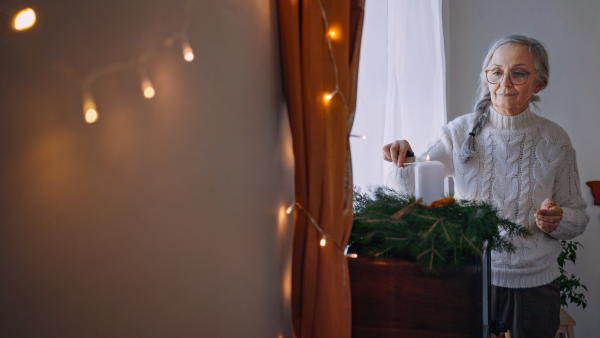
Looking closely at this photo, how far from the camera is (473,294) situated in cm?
73

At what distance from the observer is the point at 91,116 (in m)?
0.35

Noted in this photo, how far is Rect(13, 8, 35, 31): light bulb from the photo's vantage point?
0.28 m

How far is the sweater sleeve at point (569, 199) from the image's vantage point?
1229 mm

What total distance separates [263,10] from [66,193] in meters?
0.53

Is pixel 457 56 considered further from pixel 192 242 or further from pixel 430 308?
pixel 192 242

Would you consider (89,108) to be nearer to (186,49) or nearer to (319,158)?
(186,49)

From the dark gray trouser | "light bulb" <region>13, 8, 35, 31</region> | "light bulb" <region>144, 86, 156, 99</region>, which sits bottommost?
the dark gray trouser

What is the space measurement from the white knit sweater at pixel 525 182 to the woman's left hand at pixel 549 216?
6 centimetres

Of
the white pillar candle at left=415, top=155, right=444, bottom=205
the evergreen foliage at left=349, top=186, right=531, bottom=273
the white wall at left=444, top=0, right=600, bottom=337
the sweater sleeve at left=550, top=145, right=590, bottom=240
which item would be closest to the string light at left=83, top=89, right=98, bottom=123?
the evergreen foliage at left=349, top=186, right=531, bottom=273

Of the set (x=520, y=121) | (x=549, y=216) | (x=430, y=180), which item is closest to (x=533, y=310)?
(x=549, y=216)

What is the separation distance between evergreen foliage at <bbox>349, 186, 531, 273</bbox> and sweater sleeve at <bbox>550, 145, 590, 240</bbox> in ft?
1.80

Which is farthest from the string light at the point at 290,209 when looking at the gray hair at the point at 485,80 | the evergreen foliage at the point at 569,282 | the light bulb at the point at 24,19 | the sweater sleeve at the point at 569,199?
the evergreen foliage at the point at 569,282

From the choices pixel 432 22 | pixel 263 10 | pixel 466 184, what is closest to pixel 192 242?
pixel 263 10

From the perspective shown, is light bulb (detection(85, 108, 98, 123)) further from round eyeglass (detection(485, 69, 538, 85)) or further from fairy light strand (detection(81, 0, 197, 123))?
round eyeglass (detection(485, 69, 538, 85))
